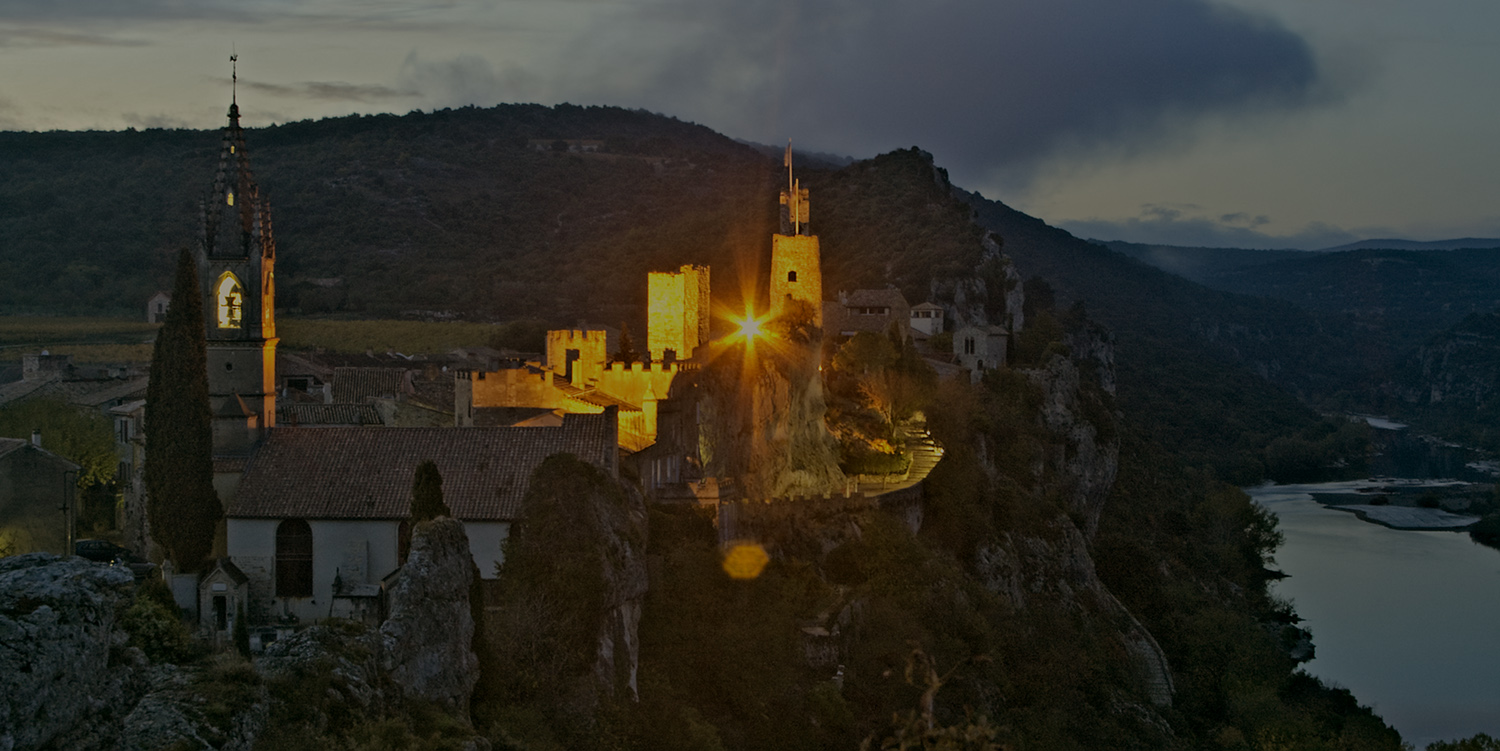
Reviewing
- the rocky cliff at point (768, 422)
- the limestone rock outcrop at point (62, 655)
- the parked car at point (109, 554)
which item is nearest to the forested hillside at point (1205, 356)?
the rocky cliff at point (768, 422)

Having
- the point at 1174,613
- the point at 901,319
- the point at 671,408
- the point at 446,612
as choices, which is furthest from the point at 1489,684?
the point at 446,612

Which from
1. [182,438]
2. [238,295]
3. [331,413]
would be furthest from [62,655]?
[331,413]

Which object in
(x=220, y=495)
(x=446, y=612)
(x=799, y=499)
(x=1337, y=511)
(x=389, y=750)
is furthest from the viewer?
(x=1337, y=511)

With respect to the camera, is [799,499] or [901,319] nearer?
[799,499]

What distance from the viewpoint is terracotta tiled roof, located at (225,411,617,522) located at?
86.7ft

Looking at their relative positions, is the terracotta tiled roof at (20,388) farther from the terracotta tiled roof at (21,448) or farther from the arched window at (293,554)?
the arched window at (293,554)

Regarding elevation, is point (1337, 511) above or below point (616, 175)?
below

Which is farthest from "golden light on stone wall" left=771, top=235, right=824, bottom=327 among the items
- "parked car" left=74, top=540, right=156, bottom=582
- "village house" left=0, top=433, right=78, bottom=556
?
"parked car" left=74, top=540, right=156, bottom=582

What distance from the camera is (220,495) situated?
27531mm

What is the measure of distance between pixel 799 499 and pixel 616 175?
9844 centimetres

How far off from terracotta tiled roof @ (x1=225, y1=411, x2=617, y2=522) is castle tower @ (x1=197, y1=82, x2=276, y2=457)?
1.50 metres

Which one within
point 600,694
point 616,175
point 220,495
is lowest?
point 600,694

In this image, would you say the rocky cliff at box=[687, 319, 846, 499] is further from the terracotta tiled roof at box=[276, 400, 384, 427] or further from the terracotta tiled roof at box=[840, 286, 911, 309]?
the terracotta tiled roof at box=[840, 286, 911, 309]

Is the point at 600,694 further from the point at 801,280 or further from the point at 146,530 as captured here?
the point at 801,280
